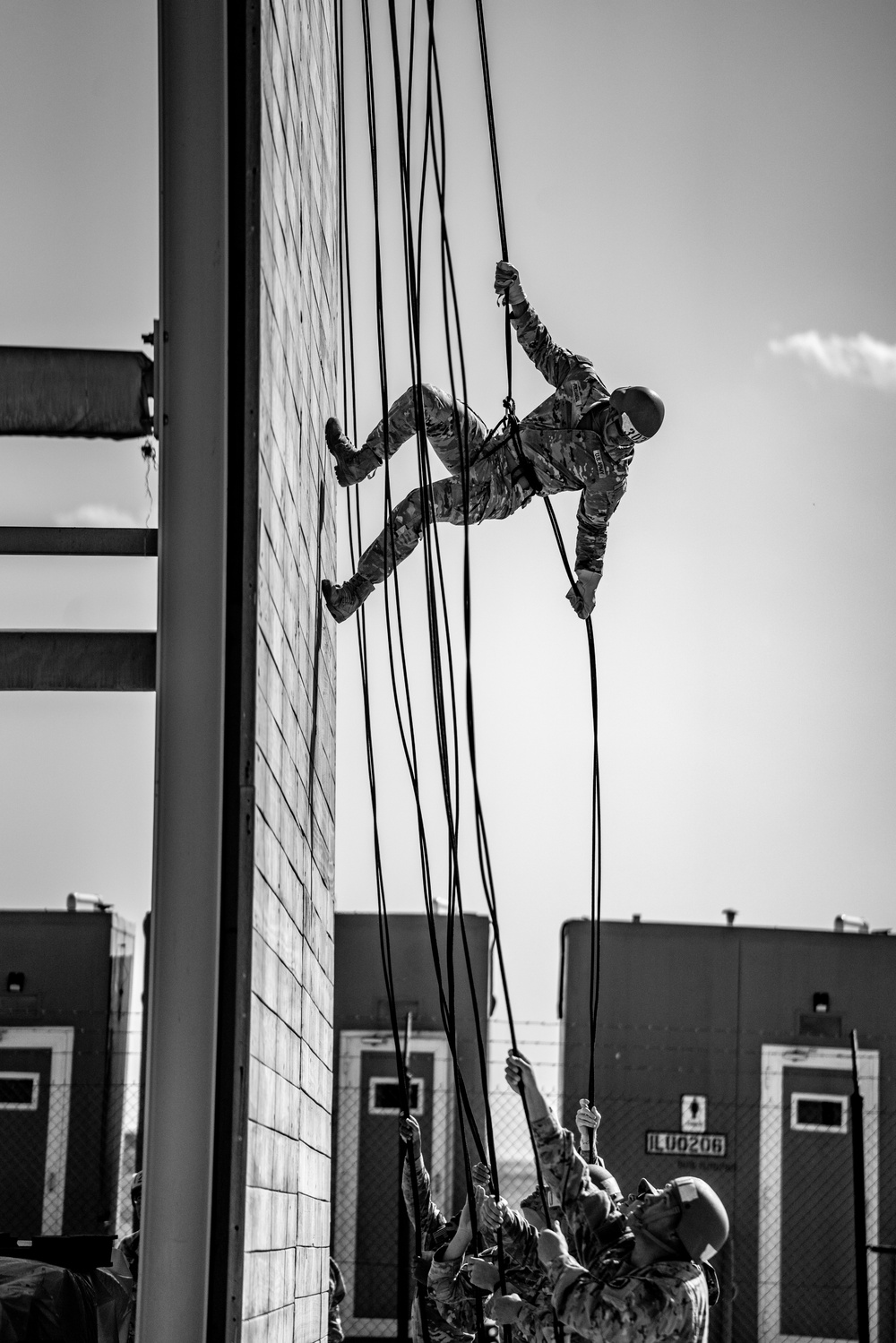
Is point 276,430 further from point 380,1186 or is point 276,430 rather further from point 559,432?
point 380,1186

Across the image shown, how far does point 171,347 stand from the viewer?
3.97 metres

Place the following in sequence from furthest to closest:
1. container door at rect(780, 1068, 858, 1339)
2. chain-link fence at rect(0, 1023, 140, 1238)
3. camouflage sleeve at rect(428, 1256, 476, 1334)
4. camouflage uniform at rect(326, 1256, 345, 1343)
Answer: chain-link fence at rect(0, 1023, 140, 1238) < container door at rect(780, 1068, 858, 1339) < camouflage uniform at rect(326, 1256, 345, 1343) < camouflage sleeve at rect(428, 1256, 476, 1334)

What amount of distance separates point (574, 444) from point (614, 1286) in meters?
3.13

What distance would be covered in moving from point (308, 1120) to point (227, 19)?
3781 mm

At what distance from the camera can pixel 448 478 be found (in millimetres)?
5984

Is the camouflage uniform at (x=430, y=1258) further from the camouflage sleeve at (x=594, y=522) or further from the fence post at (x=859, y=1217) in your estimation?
the camouflage sleeve at (x=594, y=522)

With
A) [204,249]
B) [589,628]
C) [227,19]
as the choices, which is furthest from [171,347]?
[589,628]

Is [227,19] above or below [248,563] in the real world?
above

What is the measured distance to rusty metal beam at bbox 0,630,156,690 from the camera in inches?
173

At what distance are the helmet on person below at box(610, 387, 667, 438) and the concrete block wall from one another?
119 cm

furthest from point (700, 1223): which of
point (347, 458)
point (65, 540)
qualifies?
point (347, 458)

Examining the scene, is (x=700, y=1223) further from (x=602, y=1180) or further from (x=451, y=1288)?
(x=451, y=1288)

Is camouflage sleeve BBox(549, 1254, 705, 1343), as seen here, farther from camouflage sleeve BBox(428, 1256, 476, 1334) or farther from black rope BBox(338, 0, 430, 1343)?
camouflage sleeve BBox(428, 1256, 476, 1334)

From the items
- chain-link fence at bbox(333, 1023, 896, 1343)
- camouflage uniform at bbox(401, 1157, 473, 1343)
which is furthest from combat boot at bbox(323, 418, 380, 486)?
chain-link fence at bbox(333, 1023, 896, 1343)
